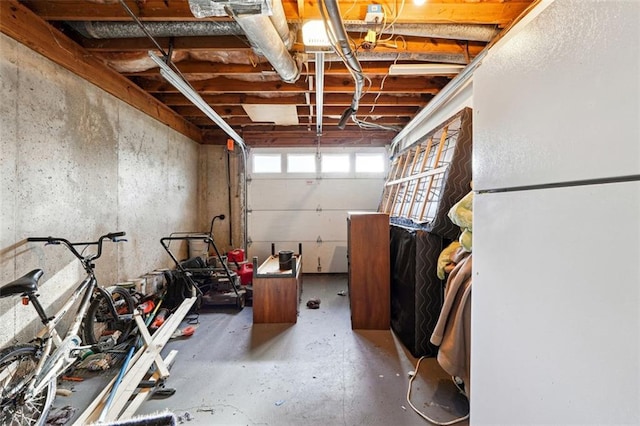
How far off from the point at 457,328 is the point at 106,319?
9.78ft

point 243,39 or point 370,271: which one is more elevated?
point 243,39

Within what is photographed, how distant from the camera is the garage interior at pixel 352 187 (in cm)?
58

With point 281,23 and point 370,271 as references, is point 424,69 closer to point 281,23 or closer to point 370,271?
point 281,23

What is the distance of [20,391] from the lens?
1558 mm

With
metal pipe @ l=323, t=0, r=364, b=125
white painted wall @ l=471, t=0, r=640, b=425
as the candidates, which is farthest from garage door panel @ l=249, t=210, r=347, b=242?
white painted wall @ l=471, t=0, r=640, b=425

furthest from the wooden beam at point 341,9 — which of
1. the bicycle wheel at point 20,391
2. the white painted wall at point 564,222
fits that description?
the bicycle wheel at point 20,391

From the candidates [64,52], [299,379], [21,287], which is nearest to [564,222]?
[299,379]

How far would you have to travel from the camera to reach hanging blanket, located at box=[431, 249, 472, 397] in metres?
1.80

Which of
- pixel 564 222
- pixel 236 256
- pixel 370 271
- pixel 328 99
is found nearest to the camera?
pixel 564 222

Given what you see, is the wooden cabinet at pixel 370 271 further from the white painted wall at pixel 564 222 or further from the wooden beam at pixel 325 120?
the wooden beam at pixel 325 120

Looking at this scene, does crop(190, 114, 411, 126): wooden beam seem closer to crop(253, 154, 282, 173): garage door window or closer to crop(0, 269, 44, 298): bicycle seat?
crop(253, 154, 282, 173): garage door window

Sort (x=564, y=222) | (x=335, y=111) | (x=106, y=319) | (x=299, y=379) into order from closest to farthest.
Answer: (x=564, y=222) < (x=299, y=379) < (x=106, y=319) < (x=335, y=111)

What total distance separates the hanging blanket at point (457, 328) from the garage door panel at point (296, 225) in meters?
3.44

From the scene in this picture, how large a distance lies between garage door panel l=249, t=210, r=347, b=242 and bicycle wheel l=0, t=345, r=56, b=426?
368 centimetres
